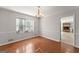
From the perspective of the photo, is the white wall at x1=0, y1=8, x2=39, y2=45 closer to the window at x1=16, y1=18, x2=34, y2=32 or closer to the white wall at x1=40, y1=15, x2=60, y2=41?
the window at x1=16, y1=18, x2=34, y2=32

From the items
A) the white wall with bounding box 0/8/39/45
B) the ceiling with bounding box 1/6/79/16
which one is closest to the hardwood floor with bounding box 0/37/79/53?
the white wall with bounding box 0/8/39/45

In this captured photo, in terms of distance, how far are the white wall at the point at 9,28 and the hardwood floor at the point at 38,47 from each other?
0.14 meters

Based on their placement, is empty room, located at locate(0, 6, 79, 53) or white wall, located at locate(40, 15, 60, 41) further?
white wall, located at locate(40, 15, 60, 41)

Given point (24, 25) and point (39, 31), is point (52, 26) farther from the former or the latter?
point (24, 25)

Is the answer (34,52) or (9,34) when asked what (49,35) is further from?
(9,34)

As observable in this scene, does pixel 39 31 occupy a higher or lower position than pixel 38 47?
higher

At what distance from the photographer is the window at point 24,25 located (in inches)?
84.8

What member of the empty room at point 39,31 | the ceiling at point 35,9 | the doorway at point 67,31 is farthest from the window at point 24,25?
the doorway at point 67,31

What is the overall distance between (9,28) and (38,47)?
925 mm

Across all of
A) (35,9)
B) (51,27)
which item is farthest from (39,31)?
(35,9)

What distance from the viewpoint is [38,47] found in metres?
2.06

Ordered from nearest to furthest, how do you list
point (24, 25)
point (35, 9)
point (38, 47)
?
point (35, 9)
point (38, 47)
point (24, 25)

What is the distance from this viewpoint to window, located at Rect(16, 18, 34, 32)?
2.15 metres
